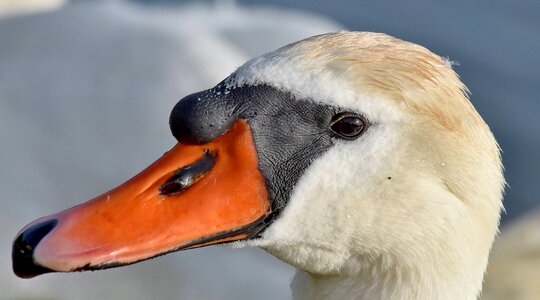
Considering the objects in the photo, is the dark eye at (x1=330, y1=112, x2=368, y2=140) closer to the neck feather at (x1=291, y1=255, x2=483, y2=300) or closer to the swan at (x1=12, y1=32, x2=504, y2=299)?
the swan at (x1=12, y1=32, x2=504, y2=299)

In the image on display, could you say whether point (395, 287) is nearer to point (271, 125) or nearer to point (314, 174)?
point (314, 174)

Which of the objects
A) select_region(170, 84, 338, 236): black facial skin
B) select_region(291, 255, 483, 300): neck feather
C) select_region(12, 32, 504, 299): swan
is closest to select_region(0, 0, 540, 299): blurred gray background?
select_region(291, 255, 483, 300): neck feather

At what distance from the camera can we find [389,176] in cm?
249

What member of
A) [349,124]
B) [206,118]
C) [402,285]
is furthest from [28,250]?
[402,285]

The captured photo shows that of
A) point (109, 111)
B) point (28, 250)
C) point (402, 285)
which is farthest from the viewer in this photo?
point (109, 111)

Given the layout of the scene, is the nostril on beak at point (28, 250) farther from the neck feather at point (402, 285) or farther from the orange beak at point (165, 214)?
the neck feather at point (402, 285)

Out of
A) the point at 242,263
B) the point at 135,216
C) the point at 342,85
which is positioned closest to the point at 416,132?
the point at 342,85

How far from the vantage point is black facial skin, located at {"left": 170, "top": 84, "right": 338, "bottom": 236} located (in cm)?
244

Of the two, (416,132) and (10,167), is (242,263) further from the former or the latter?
(416,132)

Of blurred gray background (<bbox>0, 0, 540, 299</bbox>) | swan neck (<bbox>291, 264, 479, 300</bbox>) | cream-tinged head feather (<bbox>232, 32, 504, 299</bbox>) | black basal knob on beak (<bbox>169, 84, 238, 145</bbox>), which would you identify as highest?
black basal knob on beak (<bbox>169, 84, 238, 145</bbox>)

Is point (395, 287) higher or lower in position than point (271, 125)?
lower

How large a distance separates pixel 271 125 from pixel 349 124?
16 centimetres

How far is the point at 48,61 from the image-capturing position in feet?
16.9

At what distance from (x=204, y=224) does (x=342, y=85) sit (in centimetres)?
39
